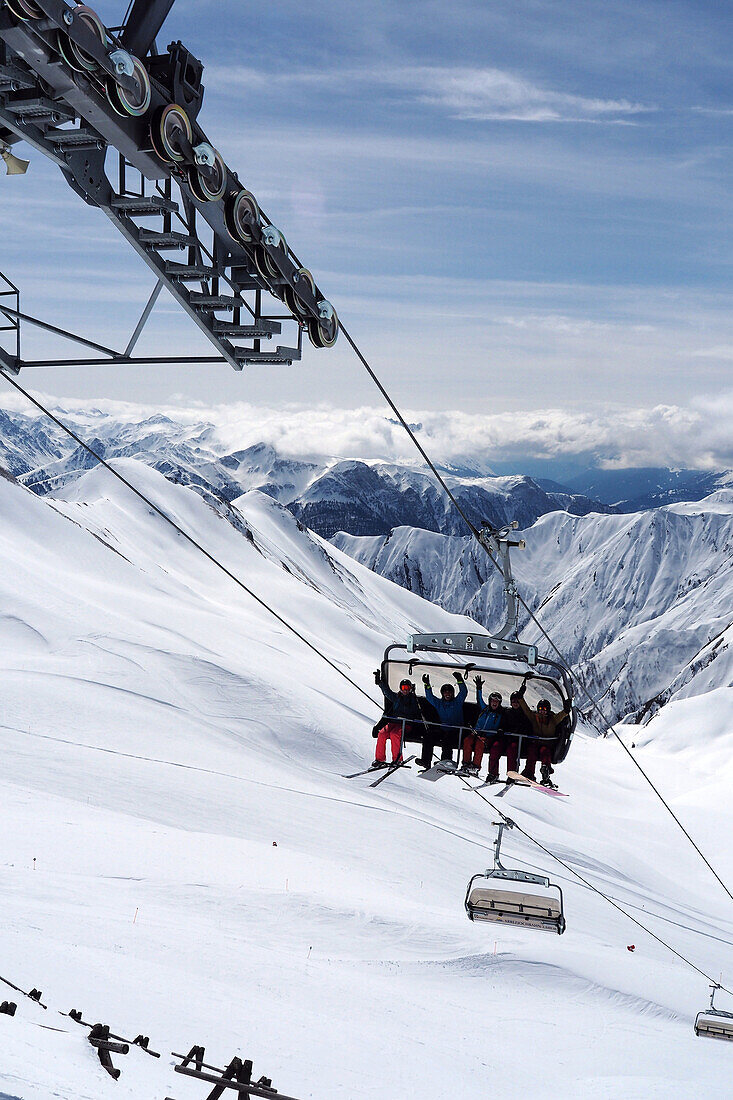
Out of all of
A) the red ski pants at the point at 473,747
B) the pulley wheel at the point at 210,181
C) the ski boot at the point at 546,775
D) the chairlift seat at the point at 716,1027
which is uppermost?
the pulley wheel at the point at 210,181

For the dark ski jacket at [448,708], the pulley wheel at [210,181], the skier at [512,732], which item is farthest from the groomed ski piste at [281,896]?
Result: the pulley wheel at [210,181]

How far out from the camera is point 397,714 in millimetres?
14984

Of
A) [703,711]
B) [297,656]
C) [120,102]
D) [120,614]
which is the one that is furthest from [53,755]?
[703,711]

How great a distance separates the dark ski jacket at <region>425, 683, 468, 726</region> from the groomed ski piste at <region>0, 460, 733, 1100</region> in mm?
7261

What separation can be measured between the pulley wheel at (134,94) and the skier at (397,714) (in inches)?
392

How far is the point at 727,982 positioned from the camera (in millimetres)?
38031

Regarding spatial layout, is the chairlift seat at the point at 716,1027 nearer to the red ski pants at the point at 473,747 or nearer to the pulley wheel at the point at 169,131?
the red ski pants at the point at 473,747

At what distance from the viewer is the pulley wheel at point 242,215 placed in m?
7.77

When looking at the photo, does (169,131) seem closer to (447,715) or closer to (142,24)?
(142,24)

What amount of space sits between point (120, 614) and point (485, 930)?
43.5 m

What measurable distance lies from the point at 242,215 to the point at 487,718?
945 centimetres

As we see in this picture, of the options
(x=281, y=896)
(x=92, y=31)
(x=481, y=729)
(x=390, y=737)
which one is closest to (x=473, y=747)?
(x=481, y=729)

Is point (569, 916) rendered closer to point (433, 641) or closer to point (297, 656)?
point (433, 641)

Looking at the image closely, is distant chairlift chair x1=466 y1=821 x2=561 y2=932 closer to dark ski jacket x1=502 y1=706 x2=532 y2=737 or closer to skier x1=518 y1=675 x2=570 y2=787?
skier x1=518 y1=675 x2=570 y2=787
